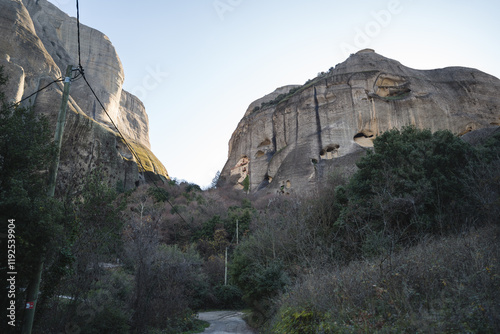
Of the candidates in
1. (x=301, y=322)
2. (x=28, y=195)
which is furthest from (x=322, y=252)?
(x=28, y=195)

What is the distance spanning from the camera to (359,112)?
116ft

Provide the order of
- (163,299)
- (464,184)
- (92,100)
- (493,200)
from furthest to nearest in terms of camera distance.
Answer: (92,100) → (464,184) → (163,299) → (493,200)

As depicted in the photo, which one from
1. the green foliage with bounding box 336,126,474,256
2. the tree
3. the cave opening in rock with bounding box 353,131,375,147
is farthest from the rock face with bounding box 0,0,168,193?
the cave opening in rock with bounding box 353,131,375,147

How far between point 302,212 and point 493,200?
7131mm

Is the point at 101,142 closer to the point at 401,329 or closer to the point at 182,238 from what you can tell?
the point at 182,238

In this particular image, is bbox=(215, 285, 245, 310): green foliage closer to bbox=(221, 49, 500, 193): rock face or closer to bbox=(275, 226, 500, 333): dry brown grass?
bbox=(221, 49, 500, 193): rock face

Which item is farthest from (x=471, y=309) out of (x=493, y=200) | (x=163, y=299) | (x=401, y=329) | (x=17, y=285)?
(x=163, y=299)

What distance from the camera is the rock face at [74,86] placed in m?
22.1

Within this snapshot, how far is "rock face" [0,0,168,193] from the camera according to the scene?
2214cm

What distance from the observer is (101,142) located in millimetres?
28688

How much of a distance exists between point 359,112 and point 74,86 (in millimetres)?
39948

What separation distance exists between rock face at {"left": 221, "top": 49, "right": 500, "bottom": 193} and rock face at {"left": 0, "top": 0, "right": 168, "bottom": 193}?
60.6 feet

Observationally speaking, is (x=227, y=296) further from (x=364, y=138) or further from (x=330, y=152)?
(x=364, y=138)

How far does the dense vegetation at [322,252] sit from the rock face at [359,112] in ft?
51.4
